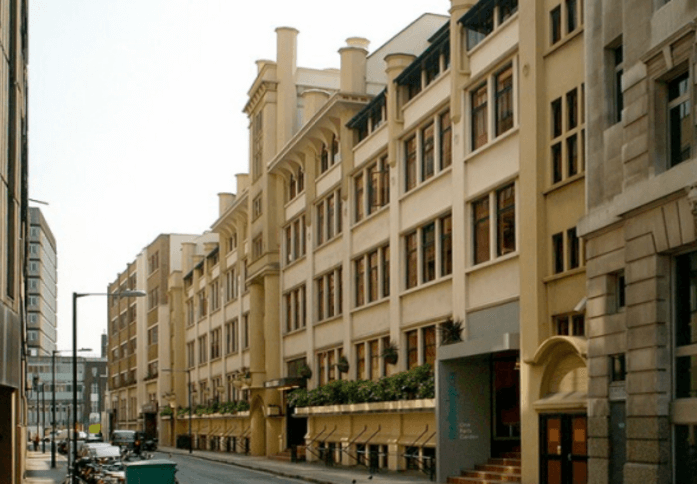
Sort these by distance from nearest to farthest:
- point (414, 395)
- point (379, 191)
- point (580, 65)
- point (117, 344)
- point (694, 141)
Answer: point (694, 141), point (580, 65), point (414, 395), point (379, 191), point (117, 344)

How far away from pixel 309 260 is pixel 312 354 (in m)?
4.59

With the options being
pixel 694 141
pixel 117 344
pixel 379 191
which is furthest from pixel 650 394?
pixel 117 344

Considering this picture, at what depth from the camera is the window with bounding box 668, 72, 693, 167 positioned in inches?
861

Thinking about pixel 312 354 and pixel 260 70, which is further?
pixel 260 70

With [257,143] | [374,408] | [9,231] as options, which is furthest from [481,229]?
[257,143]

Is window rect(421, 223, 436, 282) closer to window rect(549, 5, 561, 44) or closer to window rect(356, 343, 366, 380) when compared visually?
Result: window rect(356, 343, 366, 380)

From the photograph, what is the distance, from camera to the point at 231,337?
80.9 metres

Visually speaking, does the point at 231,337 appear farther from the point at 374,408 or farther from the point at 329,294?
the point at 374,408

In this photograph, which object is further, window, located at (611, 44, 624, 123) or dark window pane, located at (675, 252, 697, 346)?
window, located at (611, 44, 624, 123)

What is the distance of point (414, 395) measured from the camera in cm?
4116

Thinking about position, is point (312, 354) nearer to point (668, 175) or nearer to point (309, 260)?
point (309, 260)

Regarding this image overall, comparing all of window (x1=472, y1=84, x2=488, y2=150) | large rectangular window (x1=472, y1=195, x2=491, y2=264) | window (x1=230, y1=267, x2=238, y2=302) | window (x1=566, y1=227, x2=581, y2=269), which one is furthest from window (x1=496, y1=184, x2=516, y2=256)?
window (x1=230, y1=267, x2=238, y2=302)

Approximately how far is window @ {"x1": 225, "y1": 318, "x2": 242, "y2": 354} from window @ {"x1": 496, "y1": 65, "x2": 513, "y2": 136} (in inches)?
1782

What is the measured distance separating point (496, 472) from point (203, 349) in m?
59.7
